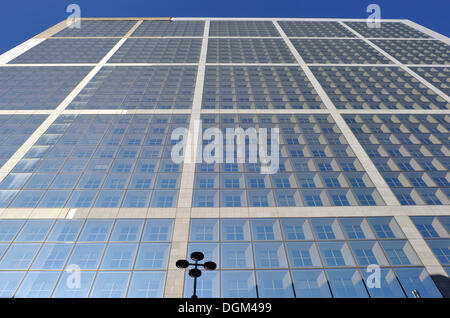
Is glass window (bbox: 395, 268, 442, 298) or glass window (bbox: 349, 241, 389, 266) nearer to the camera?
glass window (bbox: 395, 268, 442, 298)

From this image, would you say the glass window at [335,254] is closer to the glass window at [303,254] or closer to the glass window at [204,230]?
the glass window at [303,254]

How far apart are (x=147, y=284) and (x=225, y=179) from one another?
45.8 feet

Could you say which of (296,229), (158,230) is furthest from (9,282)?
(296,229)

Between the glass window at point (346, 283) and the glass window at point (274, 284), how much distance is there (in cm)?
335

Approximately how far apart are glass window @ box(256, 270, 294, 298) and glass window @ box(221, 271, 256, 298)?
1.97 ft

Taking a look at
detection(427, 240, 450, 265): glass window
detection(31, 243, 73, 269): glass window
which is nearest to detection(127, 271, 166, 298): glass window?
detection(31, 243, 73, 269): glass window

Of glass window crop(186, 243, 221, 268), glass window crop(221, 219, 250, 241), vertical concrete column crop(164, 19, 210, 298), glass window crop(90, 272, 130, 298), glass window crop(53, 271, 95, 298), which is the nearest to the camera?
glass window crop(53, 271, 95, 298)

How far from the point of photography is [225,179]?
32438 millimetres

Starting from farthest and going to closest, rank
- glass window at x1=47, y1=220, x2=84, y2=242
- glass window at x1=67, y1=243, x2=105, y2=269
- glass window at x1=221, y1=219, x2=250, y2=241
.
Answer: glass window at x1=221, y1=219, x2=250, y2=241 < glass window at x1=47, y1=220, x2=84, y2=242 < glass window at x1=67, y1=243, x2=105, y2=269

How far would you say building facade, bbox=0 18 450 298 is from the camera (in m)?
23.2

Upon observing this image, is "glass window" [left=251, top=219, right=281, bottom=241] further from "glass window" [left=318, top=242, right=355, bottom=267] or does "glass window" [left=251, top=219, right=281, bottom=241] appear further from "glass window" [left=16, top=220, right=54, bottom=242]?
"glass window" [left=16, top=220, right=54, bottom=242]

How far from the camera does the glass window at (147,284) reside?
21.6 m

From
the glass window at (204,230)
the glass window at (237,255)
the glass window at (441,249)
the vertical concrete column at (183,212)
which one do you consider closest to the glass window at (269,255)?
the glass window at (237,255)

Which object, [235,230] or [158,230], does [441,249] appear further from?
[158,230]
